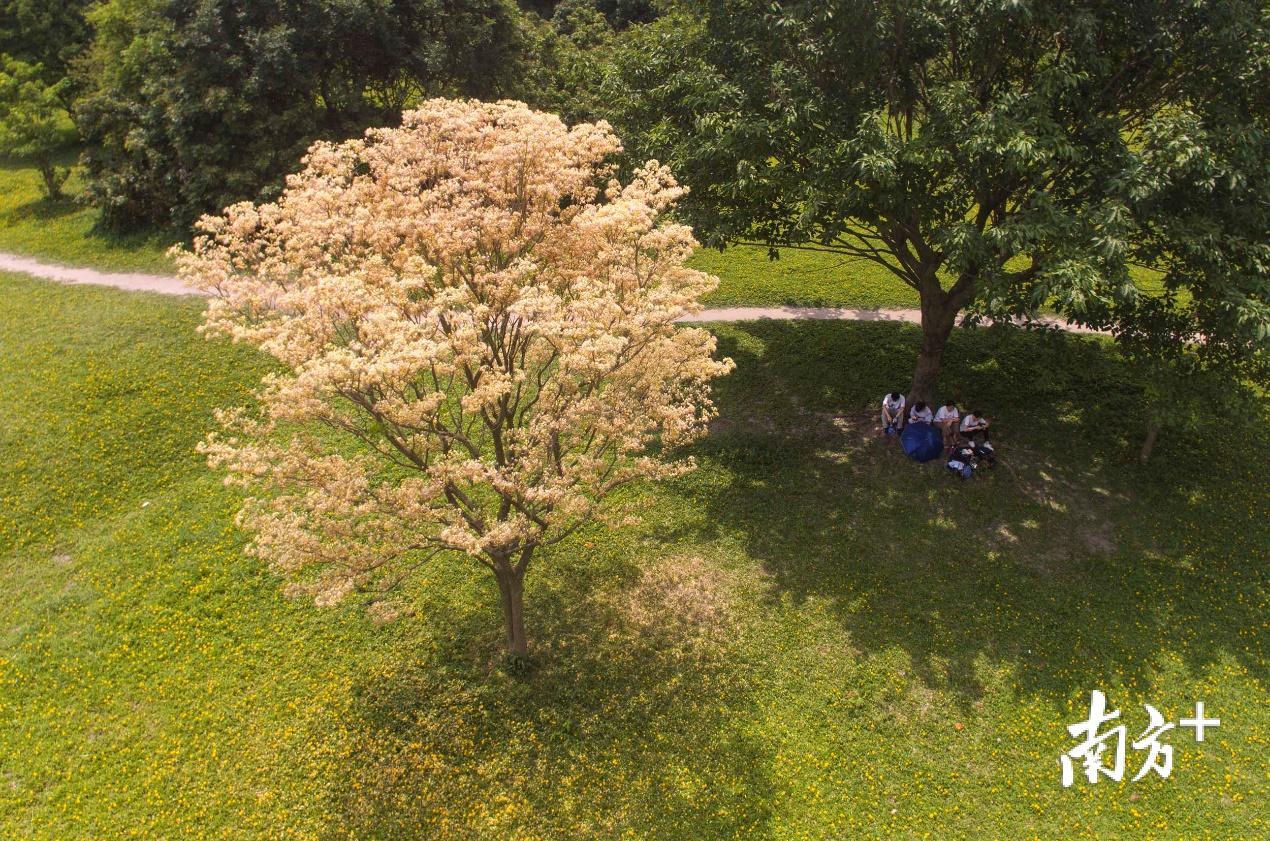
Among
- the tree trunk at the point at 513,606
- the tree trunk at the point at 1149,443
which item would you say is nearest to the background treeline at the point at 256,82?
the tree trunk at the point at 513,606

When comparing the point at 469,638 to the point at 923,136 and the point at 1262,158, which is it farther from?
the point at 1262,158

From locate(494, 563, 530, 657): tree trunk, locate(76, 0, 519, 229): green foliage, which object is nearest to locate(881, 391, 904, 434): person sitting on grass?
locate(494, 563, 530, 657): tree trunk

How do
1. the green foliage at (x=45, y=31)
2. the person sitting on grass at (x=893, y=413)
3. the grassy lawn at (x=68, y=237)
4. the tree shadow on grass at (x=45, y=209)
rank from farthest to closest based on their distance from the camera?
the green foliage at (x=45, y=31) → the tree shadow on grass at (x=45, y=209) → the grassy lawn at (x=68, y=237) → the person sitting on grass at (x=893, y=413)

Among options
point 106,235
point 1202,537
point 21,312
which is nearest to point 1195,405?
point 1202,537

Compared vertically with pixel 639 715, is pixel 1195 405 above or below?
above

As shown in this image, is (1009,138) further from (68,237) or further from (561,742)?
(68,237)

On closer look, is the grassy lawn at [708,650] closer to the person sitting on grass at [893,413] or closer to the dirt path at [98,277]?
the person sitting on grass at [893,413]
